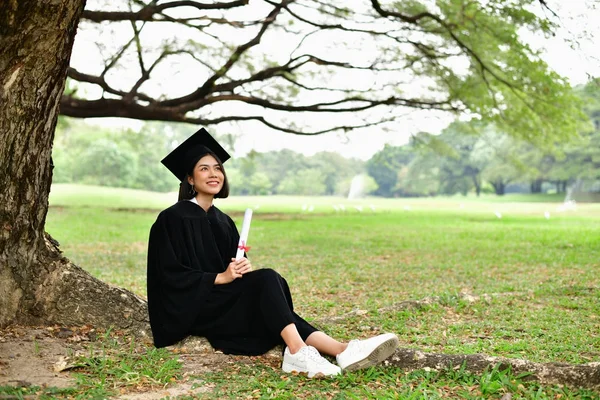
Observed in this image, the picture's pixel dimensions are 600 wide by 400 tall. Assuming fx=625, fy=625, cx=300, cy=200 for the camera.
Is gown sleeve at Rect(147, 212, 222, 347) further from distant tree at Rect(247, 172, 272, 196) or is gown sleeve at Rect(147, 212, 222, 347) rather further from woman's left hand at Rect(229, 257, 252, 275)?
distant tree at Rect(247, 172, 272, 196)

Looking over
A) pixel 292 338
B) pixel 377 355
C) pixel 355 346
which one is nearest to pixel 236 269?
pixel 292 338

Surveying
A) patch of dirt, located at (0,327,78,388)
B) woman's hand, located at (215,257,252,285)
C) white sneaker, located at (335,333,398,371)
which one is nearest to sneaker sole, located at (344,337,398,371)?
white sneaker, located at (335,333,398,371)

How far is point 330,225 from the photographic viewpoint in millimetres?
19922

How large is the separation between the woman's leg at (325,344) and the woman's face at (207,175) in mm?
1273

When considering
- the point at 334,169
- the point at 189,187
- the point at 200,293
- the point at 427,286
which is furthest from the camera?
the point at 334,169

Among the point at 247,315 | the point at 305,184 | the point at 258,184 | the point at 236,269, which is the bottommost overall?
the point at 247,315

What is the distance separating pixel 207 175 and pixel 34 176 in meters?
1.24

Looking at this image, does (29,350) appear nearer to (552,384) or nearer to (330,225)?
(552,384)

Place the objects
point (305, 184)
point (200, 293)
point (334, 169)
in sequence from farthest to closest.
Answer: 1. point (334, 169)
2. point (305, 184)
3. point (200, 293)

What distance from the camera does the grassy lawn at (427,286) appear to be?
12.8 feet

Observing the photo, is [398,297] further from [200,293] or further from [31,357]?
[31,357]

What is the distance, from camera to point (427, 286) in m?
8.48

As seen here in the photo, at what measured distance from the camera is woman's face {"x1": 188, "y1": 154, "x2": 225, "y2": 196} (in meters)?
4.55

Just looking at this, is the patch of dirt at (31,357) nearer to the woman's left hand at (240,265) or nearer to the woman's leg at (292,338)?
the woman's left hand at (240,265)
